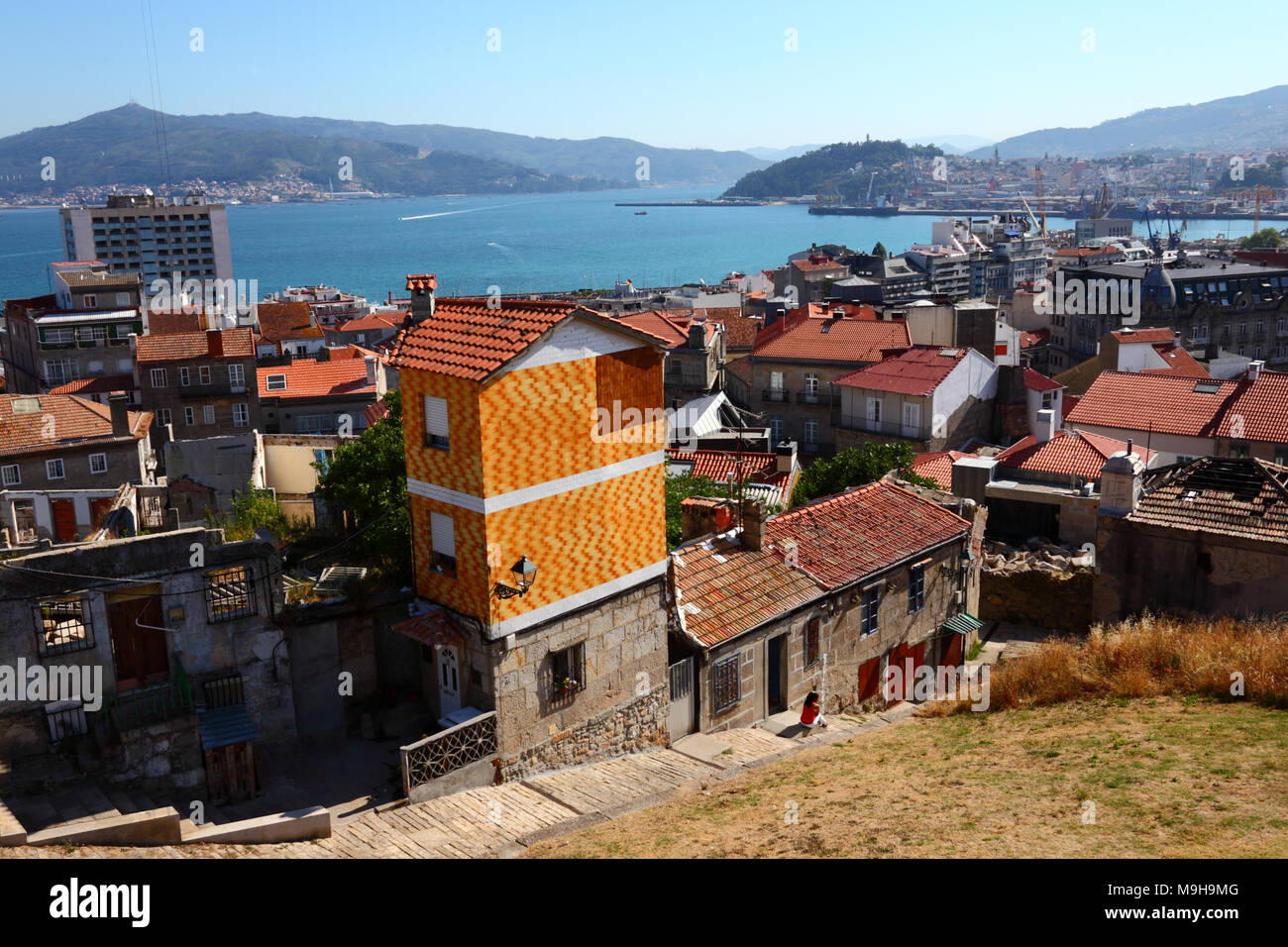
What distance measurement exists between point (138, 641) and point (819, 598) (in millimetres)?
12534

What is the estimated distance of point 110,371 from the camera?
5978cm

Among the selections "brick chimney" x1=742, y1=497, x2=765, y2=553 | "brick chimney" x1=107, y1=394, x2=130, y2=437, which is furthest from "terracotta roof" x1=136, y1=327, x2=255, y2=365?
"brick chimney" x1=742, y1=497, x2=765, y2=553

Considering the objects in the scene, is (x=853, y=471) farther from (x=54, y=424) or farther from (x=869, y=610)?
(x=54, y=424)

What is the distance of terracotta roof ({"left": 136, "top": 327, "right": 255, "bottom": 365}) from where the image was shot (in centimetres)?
5262

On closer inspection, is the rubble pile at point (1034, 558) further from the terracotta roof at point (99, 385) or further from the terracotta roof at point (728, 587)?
the terracotta roof at point (99, 385)

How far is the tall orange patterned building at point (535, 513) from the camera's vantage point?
54.5 ft

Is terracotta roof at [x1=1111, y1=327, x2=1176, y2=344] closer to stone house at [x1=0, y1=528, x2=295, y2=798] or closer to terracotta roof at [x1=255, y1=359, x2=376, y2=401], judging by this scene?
terracotta roof at [x1=255, y1=359, x2=376, y2=401]

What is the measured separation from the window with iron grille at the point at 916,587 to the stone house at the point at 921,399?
87.6 feet

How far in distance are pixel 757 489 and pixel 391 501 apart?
1292 centimetres

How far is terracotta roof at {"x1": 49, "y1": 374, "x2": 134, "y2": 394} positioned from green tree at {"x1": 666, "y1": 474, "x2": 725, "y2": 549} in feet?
123

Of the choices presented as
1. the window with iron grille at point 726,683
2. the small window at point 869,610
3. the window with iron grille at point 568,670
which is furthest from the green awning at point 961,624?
the window with iron grille at point 568,670

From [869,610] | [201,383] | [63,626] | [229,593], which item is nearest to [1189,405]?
[869,610]

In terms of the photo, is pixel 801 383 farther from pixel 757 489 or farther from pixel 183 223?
pixel 183 223

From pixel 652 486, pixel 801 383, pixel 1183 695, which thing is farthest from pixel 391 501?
pixel 801 383
